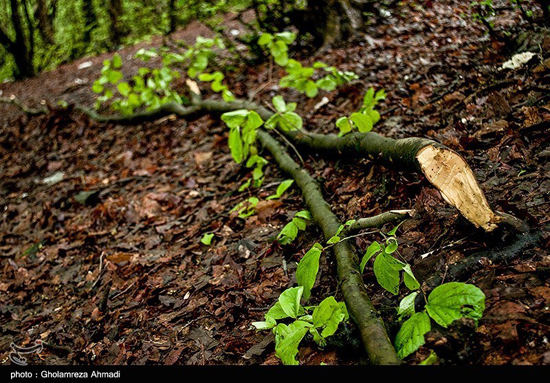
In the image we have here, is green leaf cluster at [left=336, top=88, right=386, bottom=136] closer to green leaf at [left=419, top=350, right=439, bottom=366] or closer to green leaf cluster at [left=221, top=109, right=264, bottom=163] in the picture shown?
green leaf cluster at [left=221, top=109, right=264, bottom=163]

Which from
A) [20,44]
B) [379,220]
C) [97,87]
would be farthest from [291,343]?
[20,44]

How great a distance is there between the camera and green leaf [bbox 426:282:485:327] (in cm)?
136

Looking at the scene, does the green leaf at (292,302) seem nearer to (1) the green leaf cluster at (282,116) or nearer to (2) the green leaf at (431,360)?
(2) the green leaf at (431,360)

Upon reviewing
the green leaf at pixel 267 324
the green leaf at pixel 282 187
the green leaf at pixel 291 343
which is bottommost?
the green leaf at pixel 282 187

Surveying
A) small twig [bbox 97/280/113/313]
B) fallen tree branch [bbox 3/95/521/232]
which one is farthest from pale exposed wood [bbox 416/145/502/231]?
small twig [bbox 97/280/113/313]

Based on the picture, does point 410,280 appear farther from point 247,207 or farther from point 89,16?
point 89,16

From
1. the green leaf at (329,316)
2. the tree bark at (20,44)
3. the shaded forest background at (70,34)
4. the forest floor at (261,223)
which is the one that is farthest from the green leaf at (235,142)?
the tree bark at (20,44)

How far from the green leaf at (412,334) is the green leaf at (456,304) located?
4cm

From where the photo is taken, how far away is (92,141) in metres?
5.73

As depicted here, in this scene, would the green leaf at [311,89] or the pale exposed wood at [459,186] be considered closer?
the pale exposed wood at [459,186]

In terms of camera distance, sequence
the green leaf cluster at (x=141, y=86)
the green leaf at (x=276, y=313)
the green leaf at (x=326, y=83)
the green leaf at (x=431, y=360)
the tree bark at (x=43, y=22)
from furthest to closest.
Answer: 1. the tree bark at (x=43, y=22)
2. the green leaf cluster at (x=141, y=86)
3. the green leaf at (x=326, y=83)
4. the green leaf at (x=276, y=313)
5. the green leaf at (x=431, y=360)

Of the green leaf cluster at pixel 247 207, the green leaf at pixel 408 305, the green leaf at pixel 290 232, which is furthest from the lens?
the green leaf cluster at pixel 247 207

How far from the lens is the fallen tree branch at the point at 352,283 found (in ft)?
4.69

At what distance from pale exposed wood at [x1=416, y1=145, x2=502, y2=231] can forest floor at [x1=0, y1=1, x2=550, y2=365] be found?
97 mm
